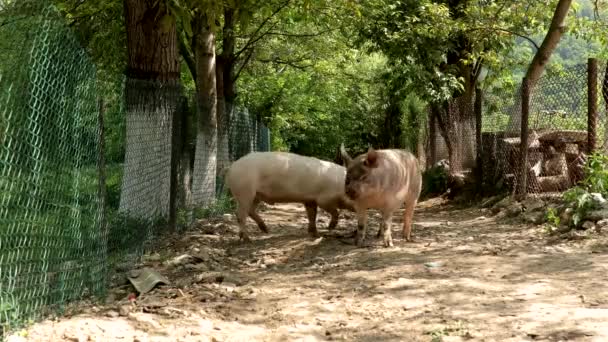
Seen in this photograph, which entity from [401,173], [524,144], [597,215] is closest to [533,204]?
[524,144]

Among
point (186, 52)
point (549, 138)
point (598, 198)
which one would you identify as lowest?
point (598, 198)

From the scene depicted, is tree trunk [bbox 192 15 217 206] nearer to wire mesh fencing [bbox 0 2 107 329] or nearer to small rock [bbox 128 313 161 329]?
wire mesh fencing [bbox 0 2 107 329]

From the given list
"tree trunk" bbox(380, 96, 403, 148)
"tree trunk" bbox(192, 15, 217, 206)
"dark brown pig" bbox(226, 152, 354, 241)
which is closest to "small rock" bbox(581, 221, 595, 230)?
"dark brown pig" bbox(226, 152, 354, 241)

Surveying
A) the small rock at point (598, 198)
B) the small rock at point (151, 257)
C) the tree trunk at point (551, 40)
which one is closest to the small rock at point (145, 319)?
the small rock at point (151, 257)

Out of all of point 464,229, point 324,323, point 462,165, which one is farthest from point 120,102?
point 462,165

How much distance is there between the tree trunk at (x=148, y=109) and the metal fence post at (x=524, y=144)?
535 cm

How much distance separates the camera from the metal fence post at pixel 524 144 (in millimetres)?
11094

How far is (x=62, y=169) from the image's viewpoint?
495cm

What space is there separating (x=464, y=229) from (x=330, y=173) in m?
2.20

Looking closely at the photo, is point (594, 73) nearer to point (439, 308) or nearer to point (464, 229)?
point (464, 229)

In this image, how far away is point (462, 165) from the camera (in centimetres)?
1524

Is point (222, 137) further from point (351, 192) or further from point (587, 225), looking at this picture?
point (587, 225)

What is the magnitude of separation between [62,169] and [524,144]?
8.04 metres

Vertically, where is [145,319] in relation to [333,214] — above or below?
below
